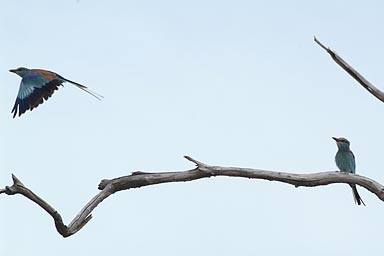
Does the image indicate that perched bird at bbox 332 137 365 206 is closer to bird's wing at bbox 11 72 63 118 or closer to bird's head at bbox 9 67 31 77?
bird's wing at bbox 11 72 63 118

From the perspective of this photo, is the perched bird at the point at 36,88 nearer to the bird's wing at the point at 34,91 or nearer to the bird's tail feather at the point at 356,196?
the bird's wing at the point at 34,91

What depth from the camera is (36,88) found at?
8039 mm

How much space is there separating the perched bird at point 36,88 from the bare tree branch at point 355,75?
2.71 meters

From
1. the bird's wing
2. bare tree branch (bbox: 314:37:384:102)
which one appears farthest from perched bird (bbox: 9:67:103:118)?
bare tree branch (bbox: 314:37:384:102)

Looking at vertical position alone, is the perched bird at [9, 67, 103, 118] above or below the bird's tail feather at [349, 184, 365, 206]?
above

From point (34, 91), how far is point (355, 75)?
309 centimetres

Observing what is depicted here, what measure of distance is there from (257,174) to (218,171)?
31cm

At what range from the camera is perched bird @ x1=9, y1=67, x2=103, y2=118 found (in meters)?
7.95

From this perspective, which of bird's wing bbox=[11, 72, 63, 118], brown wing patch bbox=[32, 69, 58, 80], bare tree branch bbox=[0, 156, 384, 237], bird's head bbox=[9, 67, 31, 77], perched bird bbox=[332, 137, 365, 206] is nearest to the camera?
bare tree branch bbox=[0, 156, 384, 237]

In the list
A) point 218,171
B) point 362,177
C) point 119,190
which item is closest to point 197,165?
point 218,171

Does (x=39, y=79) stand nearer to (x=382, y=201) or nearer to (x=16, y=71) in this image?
(x=16, y=71)

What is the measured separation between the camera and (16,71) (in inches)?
343

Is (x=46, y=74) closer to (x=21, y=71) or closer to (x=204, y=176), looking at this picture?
(x=21, y=71)

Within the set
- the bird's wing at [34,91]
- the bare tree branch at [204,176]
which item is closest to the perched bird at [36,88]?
the bird's wing at [34,91]
